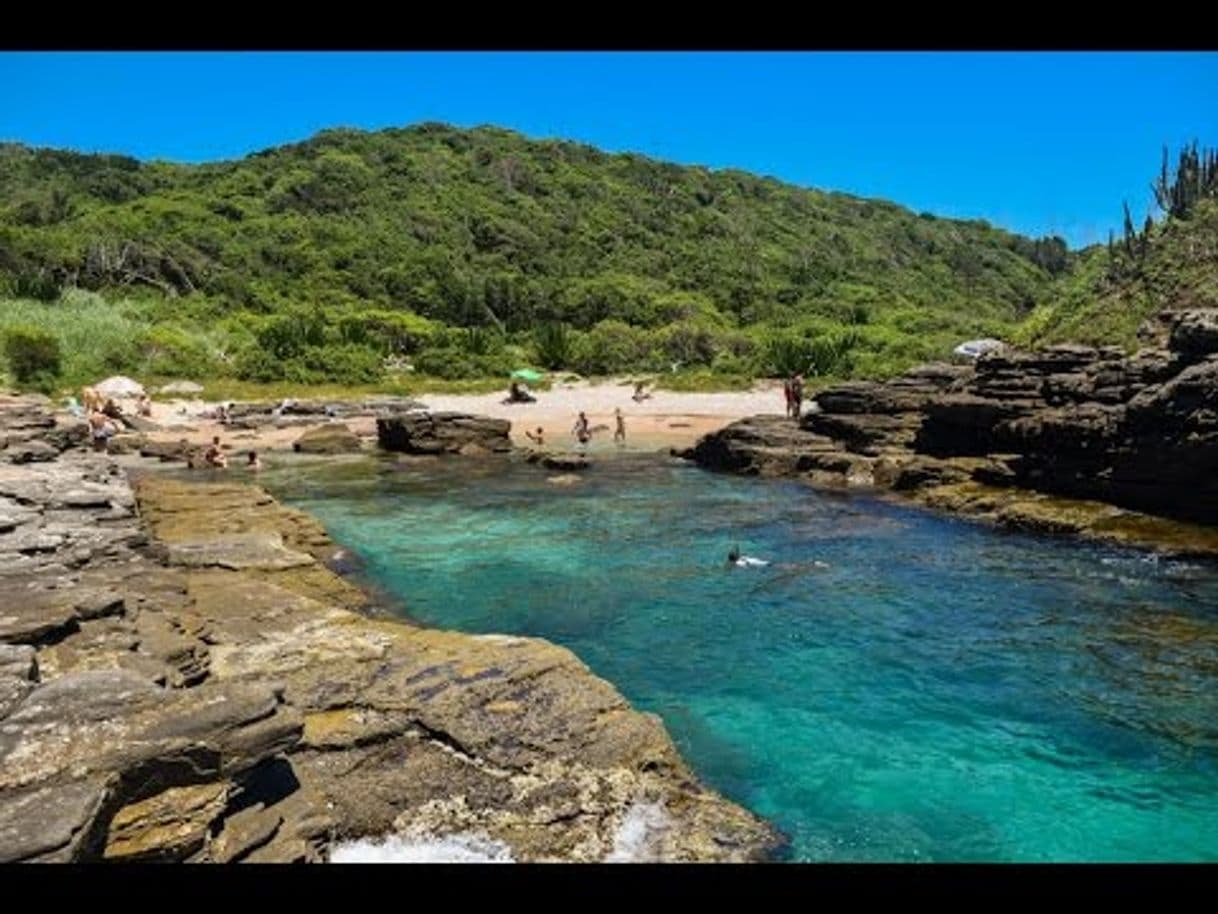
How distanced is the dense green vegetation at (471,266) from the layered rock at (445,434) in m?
22.5

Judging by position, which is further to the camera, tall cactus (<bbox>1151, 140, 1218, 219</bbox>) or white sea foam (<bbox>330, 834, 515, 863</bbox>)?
tall cactus (<bbox>1151, 140, 1218, 219</bbox>)

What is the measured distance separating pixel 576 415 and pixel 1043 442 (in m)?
29.3

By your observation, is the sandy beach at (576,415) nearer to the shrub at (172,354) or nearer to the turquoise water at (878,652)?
the shrub at (172,354)

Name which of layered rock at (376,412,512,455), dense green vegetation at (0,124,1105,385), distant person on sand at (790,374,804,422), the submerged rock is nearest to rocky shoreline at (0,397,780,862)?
the submerged rock

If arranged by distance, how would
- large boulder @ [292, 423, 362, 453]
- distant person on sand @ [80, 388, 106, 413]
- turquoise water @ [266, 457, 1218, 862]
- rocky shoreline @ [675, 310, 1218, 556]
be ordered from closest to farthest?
turquoise water @ [266, 457, 1218, 862] < rocky shoreline @ [675, 310, 1218, 556] < large boulder @ [292, 423, 362, 453] < distant person on sand @ [80, 388, 106, 413]

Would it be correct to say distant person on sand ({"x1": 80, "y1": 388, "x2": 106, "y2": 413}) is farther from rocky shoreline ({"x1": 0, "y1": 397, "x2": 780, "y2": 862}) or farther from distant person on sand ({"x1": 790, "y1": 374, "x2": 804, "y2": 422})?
distant person on sand ({"x1": 790, "y1": 374, "x2": 804, "y2": 422})

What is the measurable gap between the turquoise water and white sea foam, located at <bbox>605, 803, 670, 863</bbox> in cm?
129

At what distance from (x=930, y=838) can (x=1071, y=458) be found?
1828 centimetres

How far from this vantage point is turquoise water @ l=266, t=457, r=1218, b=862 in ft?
35.1

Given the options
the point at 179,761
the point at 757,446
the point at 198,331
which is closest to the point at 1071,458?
the point at 757,446

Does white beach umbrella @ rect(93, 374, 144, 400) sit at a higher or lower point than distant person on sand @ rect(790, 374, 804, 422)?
lower

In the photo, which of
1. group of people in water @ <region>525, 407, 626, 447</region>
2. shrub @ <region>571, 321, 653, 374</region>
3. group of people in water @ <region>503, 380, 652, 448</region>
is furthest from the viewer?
shrub @ <region>571, 321, 653, 374</region>

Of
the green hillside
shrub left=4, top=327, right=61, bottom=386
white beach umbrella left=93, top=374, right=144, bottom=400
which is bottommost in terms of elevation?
white beach umbrella left=93, top=374, right=144, bottom=400
